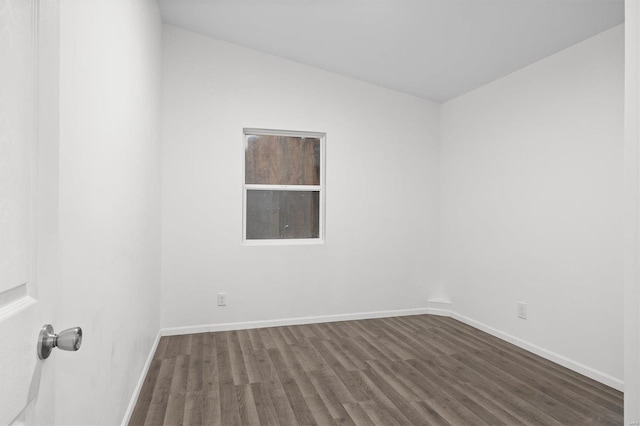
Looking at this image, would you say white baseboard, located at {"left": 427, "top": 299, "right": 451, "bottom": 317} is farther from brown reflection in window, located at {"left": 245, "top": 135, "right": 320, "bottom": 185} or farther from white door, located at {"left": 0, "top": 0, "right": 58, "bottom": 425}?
white door, located at {"left": 0, "top": 0, "right": 58, "bottom": 425}

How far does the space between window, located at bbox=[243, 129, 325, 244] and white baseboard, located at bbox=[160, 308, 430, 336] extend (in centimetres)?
79

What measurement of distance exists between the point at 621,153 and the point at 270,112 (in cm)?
282

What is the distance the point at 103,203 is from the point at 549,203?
Result: 9.92 ft

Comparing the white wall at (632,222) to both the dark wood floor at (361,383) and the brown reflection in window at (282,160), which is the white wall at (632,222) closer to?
the dark wood floor at (361,383)

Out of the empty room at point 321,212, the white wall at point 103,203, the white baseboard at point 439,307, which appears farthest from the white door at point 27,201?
the white baseboard at point 439,307

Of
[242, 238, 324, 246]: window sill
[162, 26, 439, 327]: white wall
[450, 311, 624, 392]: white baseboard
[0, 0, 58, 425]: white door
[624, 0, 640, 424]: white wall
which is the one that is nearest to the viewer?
[0, 0, 58, 425]: white door

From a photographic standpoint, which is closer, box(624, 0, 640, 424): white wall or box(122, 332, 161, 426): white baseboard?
box(624, 0, 640, 424): white wall

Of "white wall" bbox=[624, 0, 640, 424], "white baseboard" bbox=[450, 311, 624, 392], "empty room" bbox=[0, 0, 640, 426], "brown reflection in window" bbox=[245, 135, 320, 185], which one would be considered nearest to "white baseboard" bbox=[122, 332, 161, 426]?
"empty room" bbox=[0, 0, 640, 426]

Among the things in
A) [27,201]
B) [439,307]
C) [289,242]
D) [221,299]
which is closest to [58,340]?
[27,201]

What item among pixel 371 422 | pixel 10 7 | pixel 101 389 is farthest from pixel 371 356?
pixel 10 7

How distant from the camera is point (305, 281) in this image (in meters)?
3.88

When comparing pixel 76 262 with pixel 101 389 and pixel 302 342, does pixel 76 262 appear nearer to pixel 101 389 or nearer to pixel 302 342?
pixel 101 389

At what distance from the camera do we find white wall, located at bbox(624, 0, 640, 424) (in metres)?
1.62

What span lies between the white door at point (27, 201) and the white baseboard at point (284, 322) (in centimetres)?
294
